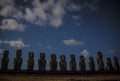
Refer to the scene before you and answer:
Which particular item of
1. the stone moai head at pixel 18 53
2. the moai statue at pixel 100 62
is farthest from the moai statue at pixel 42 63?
the moai statue at pixel 100 62

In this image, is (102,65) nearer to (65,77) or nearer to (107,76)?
(107,76)

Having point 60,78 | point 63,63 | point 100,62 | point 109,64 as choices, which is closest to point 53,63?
point 63,63

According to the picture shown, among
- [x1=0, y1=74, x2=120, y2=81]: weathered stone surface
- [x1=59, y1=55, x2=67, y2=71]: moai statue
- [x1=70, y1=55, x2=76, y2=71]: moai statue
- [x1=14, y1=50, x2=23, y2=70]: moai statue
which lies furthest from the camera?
[x1=70, y1=55, x2=76, y2=71]: moai statue

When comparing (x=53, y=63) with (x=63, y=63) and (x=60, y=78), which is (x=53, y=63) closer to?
(x=63, y=63)

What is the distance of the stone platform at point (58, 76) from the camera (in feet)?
52.0

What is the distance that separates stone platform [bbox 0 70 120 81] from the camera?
15.9 metres

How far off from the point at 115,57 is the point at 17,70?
10.1 meters

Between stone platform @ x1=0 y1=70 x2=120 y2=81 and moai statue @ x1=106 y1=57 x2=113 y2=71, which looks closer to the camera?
stone platform @ x1=0 y1=70 x2=120 y2=81

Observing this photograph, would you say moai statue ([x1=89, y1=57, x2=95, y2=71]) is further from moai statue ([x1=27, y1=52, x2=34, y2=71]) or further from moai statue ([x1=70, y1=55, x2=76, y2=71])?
moai statue ([x1=27, y1=52, x2=34, y2=71])

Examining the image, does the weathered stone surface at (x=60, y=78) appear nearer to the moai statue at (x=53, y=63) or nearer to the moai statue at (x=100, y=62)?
the moai statue at (x=53, y=63)

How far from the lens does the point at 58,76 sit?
1650 centimetres

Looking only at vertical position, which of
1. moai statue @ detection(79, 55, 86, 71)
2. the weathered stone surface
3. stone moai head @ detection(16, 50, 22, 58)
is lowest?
the weathered stone surface

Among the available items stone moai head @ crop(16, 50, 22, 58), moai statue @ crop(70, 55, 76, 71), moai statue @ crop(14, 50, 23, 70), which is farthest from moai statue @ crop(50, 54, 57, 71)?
stone moai head @ crop(16, 50, 22, 58)

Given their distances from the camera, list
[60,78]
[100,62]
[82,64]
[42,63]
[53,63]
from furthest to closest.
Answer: [100,62], [82,64], [53,63], [42,63], [60,78]
